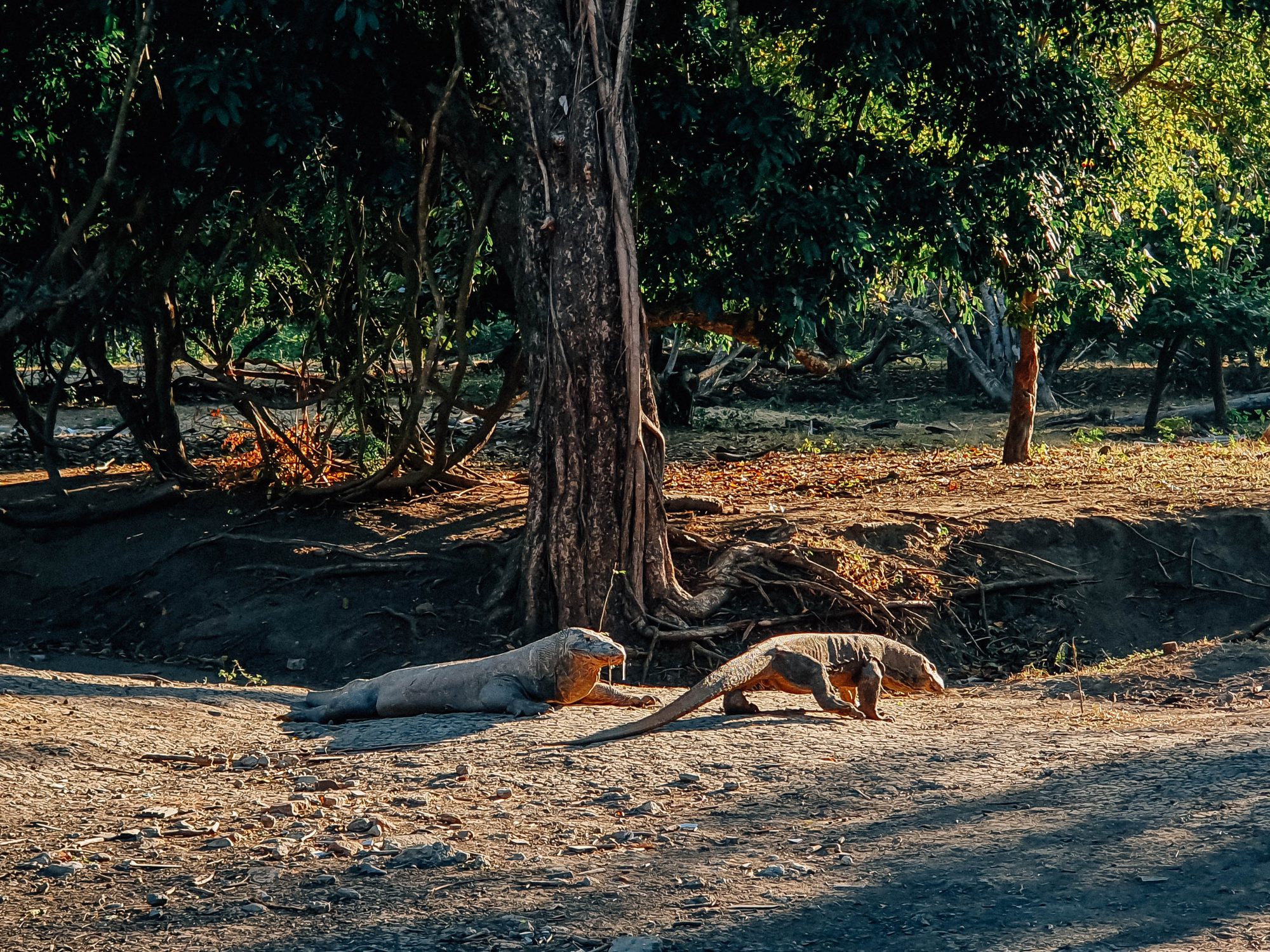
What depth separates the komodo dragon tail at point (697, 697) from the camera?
562 centimetres

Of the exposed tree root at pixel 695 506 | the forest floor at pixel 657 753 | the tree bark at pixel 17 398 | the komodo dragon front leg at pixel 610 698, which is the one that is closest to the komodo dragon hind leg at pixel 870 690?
the forest floor at pixel 657 753

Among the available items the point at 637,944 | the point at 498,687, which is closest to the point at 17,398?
the point at 498,687

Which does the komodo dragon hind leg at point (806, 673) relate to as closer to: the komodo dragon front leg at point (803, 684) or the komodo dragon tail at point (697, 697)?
the komodo dragon front leg at point (803, 684)

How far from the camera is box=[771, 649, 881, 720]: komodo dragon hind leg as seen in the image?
20.9ft

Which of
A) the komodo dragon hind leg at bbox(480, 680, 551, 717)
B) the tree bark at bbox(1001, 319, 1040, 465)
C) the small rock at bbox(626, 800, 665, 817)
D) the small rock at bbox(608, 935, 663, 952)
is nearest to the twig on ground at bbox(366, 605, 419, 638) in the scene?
the komodo dragon hind leg at bbox(480, 680, 551, 717)

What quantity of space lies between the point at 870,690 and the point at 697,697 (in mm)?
1051

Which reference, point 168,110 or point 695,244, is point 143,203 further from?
point 695,244

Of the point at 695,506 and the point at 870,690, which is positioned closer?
the point at 870,690

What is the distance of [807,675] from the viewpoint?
6457 mm

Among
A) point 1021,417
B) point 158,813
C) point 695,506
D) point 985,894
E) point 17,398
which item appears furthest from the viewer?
point 1021,417

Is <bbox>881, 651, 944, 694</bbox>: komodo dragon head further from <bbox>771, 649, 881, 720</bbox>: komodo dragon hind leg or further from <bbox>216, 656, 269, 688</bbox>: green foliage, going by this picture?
<bbox>216, 656, 269, 688</bbox>: green foliage

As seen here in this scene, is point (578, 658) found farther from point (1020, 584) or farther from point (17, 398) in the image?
point (17, 398)

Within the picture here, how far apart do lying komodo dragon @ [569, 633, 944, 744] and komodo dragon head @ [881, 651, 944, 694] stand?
2cm

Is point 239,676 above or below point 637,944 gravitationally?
below
